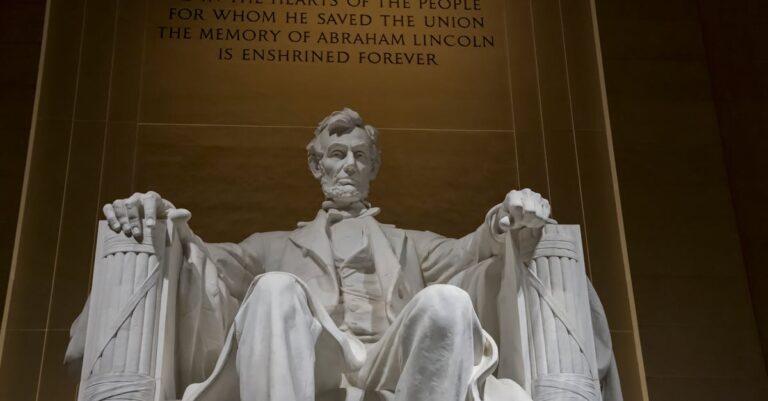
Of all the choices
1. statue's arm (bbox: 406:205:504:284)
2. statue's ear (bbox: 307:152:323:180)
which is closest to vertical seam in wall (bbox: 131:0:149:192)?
statue's ear (bbox: 307:152:323:180)

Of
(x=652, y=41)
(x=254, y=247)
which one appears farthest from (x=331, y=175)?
(x=652, y=41)

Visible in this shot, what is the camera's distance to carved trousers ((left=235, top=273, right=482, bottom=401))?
378 cm

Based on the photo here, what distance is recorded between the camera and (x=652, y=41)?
7.27 m

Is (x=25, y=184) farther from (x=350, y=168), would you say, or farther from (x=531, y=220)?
(x=531, y=220)

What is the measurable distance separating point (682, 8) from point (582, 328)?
335cm

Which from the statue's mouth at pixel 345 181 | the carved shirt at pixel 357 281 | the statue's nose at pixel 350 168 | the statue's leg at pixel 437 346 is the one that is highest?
the statue's nose at pixel 350 168

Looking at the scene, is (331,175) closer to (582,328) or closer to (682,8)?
(582,328)


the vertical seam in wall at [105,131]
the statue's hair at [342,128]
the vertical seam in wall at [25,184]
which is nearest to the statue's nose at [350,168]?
the statue's hair at [342,128]

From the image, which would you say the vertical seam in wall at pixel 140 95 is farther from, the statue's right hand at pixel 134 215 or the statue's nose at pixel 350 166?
the statue's right hand at pixel 134 215

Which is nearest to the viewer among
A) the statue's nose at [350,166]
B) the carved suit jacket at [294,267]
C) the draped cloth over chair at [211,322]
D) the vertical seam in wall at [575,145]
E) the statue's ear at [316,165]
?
the draped cloth over chair at [211,322]

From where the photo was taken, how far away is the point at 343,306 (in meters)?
4.89

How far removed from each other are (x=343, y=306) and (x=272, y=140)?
7.25 ft

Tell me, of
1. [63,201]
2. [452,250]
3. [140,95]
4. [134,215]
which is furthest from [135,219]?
[140,95]

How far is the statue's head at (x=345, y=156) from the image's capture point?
5.32 m
